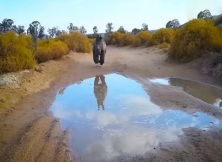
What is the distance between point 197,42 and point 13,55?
9.96 m

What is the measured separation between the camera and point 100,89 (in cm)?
1025

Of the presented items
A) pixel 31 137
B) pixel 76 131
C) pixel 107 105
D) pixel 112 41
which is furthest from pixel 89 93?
pixel 112 41

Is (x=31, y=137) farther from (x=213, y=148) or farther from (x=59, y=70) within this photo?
(x=59, y=70)

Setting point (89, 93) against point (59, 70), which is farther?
point (59, 70)

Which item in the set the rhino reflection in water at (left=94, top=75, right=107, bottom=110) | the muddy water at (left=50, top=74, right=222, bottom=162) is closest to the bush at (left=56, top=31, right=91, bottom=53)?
the rhino reflection in water at (left=94, top=75, right=107, bottom=110)

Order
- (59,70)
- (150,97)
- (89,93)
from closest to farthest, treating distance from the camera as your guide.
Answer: (150,97), (89,93), (59,70)

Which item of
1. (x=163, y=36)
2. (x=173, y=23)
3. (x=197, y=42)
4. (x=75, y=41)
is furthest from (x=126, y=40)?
(x=197, y=42)

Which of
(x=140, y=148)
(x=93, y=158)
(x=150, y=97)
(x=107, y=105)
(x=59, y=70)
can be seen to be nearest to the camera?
(x=93, y=158)

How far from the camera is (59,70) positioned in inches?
546

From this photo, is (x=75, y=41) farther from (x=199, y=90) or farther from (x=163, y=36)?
(x=199, y=90)

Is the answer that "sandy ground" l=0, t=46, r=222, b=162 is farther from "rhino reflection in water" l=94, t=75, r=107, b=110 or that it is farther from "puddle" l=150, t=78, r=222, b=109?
"rhino reflection in water" l=94, t=75, r=107, b=110

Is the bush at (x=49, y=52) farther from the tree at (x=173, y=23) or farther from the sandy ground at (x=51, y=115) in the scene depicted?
the tree at (x=173, y=23)

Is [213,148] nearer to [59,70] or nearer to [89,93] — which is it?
[89,93]

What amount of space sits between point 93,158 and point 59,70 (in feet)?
31.9
